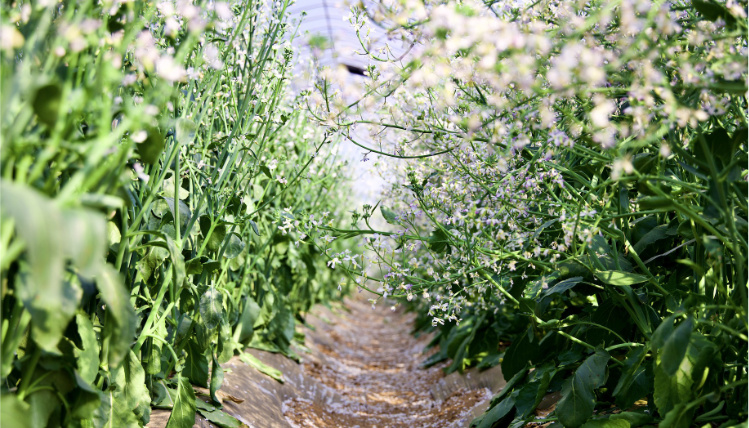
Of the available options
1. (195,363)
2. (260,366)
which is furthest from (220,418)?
(260,366)

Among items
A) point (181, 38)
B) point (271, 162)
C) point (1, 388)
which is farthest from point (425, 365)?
point (1, 388)

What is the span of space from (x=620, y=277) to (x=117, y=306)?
73.2 inches

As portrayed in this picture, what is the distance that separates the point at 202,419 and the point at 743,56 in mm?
2649

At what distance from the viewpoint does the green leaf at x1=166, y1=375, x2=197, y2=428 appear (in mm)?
2307

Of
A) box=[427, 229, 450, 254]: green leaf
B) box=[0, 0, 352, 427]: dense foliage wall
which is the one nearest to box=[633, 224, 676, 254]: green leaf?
box=[427, 229, 450, 254]: green leaf

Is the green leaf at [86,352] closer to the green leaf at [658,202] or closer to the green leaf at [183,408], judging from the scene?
the green leaf at [183,408]

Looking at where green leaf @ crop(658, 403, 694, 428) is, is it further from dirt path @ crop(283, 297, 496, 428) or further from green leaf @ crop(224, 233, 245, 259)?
green leaf @ crop(224, 233, 245, 259)

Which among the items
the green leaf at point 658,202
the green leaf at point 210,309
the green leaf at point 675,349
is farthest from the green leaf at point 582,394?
the green leaf at point 210,309

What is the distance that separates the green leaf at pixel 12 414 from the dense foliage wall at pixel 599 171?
53.7 inches

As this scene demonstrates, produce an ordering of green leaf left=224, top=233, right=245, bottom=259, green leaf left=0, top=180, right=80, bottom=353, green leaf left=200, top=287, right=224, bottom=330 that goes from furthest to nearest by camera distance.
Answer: green leaf left=224, top=233, right=245, bottom=259, green leaf left=200, top=287, right=224, bottom=330, green leaf left=0, top=180, right=80, bottom=353

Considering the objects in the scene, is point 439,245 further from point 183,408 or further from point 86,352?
point 86,352

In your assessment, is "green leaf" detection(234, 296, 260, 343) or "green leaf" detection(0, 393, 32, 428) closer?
"green leaf" detection(0, 393, 32, 428)

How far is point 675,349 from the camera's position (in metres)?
1.73

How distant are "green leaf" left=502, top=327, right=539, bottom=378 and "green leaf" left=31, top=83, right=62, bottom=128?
2.64m
